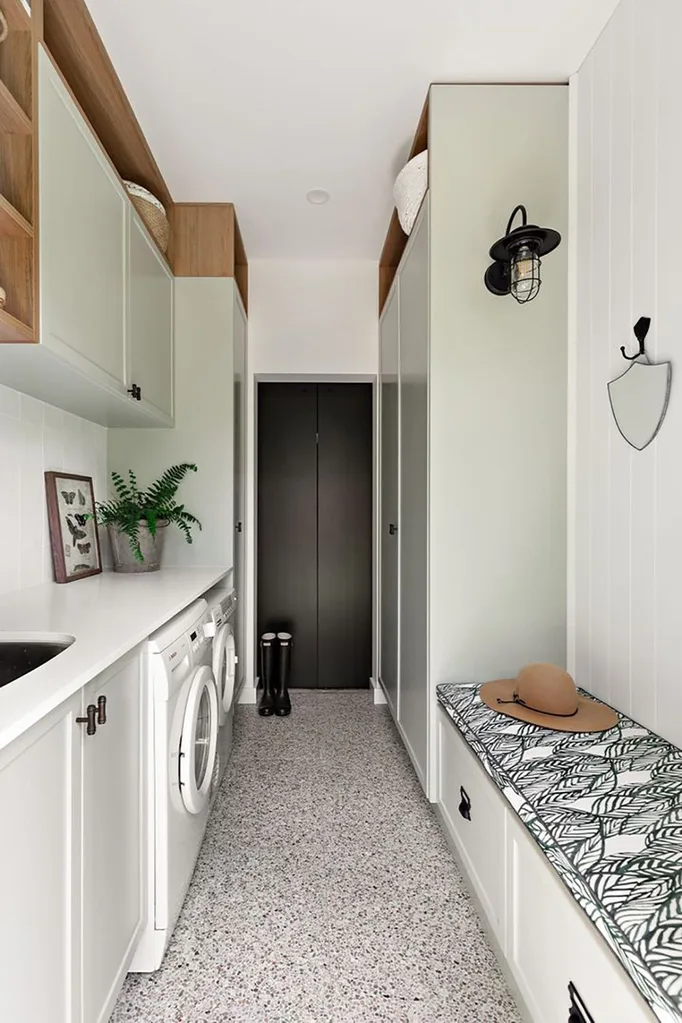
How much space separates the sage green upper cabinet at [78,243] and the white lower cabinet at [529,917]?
1612 millimetres

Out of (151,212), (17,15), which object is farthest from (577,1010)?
(151,212)

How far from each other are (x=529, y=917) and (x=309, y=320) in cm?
314

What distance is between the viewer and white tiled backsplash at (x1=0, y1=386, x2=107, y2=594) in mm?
1848

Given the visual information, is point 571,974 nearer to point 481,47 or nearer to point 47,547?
point 47,547

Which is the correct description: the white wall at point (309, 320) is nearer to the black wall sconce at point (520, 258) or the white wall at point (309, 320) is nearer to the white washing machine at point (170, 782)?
the black wall sconce at point (520, 258)

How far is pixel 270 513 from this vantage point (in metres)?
3.79

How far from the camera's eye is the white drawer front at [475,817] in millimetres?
1425

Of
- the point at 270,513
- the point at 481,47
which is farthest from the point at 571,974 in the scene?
the point at 270,513

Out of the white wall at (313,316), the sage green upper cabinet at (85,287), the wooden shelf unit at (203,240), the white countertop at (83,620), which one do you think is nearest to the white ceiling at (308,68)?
the wooden shelf unit at (203,240)

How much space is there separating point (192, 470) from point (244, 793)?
1485 millimetres

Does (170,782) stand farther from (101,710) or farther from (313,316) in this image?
(313,316)

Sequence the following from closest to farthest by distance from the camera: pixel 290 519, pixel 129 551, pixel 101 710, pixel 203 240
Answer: pixel 101 710
pixel 129 551
pixel 203 240
pixel 290 519

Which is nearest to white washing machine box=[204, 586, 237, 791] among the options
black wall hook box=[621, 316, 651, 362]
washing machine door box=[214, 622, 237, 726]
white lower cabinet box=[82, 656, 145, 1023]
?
washing machine door box=[214, 622, 237, 726]

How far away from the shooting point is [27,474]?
6.54ft
